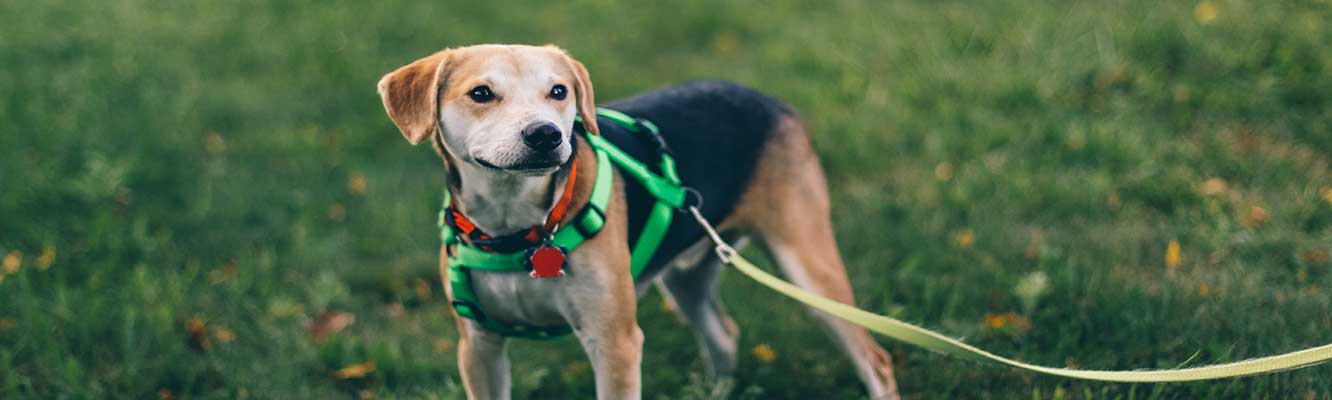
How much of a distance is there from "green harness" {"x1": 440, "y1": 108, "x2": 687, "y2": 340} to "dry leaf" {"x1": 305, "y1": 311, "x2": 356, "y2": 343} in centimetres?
164

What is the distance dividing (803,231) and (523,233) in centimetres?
118

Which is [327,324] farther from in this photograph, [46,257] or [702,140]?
[702,140]

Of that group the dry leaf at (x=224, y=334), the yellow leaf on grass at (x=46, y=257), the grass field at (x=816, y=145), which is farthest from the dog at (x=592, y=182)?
the yellow leaf on grass at (x=46, y=257)

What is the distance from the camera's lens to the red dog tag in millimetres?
3064

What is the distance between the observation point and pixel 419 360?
173 inches

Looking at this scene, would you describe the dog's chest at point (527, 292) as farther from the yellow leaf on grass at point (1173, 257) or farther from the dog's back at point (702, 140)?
the yellow leaf on grass at point (1173, 257)

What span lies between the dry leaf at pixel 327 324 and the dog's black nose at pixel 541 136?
2.26 metres

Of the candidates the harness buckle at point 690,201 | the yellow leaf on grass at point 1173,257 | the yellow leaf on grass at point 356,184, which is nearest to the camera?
the harness buckle at point 690,201

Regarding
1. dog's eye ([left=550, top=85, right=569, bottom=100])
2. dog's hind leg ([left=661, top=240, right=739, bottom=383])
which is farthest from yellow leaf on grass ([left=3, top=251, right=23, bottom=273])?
dog's eye ([left=550, top=85, right=569, bottom=100])

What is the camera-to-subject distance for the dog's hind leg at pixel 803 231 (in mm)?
3852

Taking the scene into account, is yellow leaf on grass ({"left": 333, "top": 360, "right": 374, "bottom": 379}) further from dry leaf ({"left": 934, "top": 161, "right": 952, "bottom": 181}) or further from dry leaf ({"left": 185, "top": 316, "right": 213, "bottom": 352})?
dry leaf ({"left": 934, "top": 161, "right": 952, "bottom": 181})

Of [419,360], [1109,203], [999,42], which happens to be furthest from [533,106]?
[999,42]

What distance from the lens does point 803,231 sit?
3.88 meters

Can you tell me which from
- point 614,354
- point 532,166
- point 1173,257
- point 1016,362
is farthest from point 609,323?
point 1173,257
